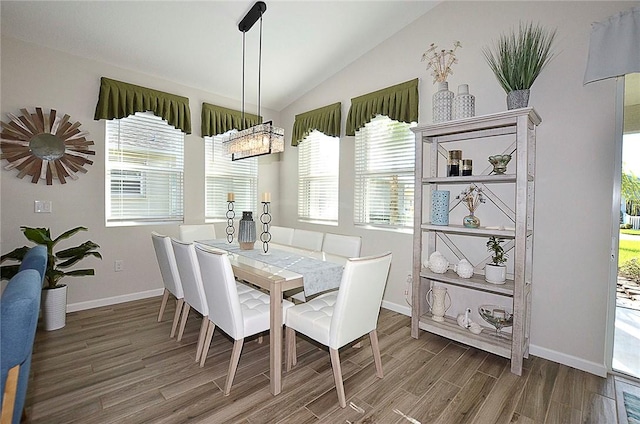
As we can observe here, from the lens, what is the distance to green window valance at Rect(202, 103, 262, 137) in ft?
13.5

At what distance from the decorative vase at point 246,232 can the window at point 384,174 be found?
147 cm

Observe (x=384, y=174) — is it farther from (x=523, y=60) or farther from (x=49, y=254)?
(x=49, y=254)

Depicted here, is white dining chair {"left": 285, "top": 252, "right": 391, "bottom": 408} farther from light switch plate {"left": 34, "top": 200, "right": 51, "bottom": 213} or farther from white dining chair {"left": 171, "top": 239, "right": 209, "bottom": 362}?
light switch plate {"left": 34, "top": 200, "right": 51, "bottom": 213}

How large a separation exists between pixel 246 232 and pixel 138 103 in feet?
6.73

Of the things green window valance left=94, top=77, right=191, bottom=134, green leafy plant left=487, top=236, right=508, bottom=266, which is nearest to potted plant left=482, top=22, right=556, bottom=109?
green leafy plant left=487, top=236, right=508, bottom=266

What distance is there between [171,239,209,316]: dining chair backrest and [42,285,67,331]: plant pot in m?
1.42

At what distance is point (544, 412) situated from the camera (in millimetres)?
1893

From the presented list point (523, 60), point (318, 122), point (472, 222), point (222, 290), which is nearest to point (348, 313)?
point (222, 290)

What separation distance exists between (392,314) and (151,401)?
238 cm

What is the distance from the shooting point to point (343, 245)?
294 centimetres

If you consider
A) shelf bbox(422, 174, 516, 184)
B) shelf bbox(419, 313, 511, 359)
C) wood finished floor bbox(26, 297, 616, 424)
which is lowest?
wood finished floor bbox(26, 297, 616, 424)

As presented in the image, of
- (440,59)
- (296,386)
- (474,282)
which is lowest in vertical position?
(296,386)

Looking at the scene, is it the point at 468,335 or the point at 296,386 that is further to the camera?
the point at 468,335

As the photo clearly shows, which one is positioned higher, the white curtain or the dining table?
the white curtain
